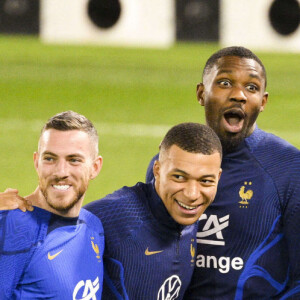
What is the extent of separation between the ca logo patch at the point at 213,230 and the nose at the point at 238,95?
2.09ft

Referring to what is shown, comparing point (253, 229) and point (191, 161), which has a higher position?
point (191, 161)

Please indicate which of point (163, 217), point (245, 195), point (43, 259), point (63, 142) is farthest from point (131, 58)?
point (43, 259)

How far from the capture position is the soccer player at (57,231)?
10.9ft

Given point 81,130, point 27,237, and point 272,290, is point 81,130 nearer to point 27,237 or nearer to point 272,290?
point 27,237

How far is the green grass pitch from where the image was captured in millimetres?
10352

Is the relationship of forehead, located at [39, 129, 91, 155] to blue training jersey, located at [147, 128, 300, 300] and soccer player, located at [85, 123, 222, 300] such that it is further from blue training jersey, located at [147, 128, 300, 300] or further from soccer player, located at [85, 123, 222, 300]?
blue training jersey, located at [147, 128, 300, 300]

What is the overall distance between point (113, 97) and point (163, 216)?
9.52 metres

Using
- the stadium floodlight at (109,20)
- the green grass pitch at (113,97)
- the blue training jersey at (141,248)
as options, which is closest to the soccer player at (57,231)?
the blue training jersey at (141,248)

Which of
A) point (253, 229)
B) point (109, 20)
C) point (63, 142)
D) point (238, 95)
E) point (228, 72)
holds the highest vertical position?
point (109, 20)

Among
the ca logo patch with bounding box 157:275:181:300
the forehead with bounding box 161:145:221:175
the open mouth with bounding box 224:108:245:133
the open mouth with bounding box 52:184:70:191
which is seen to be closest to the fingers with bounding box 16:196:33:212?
the open mouth with bounding box 52:184:70:191

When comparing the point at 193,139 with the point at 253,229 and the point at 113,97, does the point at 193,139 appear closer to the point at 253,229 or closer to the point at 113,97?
the point at 253,229

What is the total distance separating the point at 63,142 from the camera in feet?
11.6

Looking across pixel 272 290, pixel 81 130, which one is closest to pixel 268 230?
pixel 272 290

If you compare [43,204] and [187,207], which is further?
[187,207]
